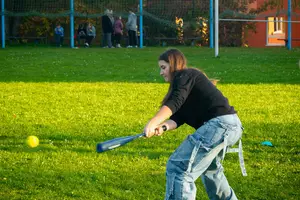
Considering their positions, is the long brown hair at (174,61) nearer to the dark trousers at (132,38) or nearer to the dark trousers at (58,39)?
the dark trousers at (132,38)

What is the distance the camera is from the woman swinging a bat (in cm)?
533

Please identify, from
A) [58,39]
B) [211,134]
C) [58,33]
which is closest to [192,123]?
[211,134]

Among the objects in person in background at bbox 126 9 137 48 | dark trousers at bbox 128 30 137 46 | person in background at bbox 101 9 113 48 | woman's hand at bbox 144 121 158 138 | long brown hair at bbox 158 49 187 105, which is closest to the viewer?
woman's hand at bbox 144 121 158 138

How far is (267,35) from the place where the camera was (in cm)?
3944

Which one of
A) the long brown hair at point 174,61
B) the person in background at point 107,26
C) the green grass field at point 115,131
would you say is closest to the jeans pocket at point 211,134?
the long brown hair at point 174,61

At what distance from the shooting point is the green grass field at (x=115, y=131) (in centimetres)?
712

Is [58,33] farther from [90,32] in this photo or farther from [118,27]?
[118,27]

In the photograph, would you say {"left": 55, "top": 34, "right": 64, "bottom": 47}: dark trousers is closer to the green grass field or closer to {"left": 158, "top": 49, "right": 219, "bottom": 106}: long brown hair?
the green grass field

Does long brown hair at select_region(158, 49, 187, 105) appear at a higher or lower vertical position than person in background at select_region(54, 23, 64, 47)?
lower

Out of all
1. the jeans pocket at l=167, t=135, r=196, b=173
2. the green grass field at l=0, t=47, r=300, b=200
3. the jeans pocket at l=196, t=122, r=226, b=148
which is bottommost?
the green grass field at l=0, t=47, r=300, b=200

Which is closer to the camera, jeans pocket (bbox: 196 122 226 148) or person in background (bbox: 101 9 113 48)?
jeans pocket (bbox: 196 122 226 148)

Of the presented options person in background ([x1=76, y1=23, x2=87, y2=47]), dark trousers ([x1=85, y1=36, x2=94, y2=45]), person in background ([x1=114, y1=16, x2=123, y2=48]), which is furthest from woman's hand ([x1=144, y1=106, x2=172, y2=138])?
person in background ([x1=76, y1=23, x2=87, y2=47])

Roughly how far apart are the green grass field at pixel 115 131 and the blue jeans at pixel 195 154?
1393 mm

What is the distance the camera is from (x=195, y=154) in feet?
17.5
